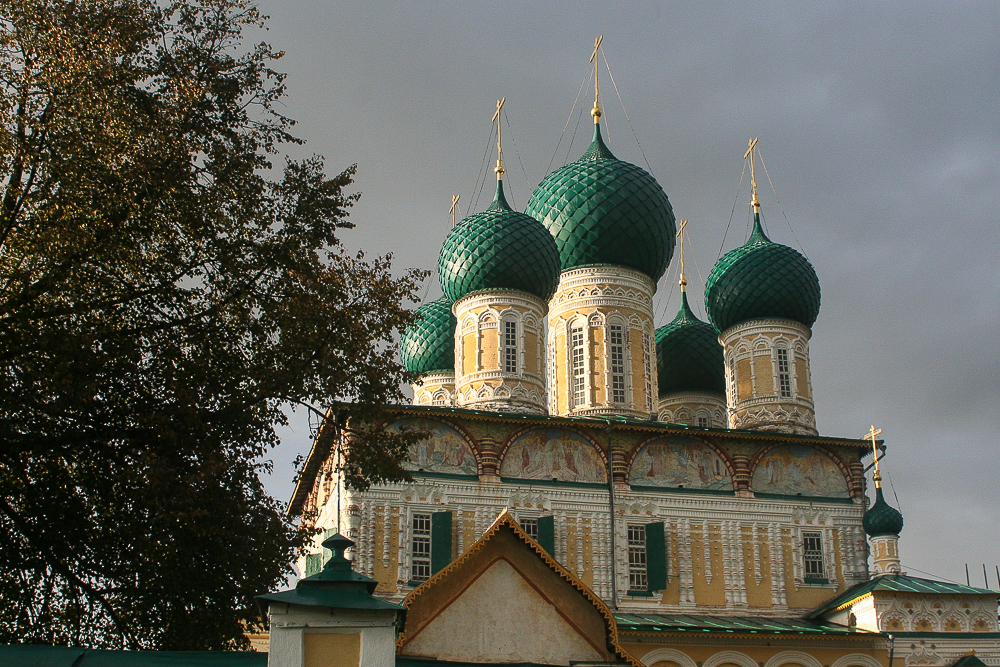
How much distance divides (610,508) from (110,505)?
1148 cm

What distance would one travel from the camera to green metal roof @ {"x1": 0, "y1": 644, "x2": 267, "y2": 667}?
766cm

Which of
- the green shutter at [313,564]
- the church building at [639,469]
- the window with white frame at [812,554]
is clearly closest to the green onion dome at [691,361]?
the church building at [639,469]

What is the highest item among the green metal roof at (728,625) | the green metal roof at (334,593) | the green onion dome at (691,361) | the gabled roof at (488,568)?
the green onion dome at (691,361)

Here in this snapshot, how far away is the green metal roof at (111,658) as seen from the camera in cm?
766

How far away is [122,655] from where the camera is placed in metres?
7.98

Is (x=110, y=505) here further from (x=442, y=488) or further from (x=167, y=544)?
(x=442, y=488)

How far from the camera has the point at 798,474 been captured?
21484 millimetres

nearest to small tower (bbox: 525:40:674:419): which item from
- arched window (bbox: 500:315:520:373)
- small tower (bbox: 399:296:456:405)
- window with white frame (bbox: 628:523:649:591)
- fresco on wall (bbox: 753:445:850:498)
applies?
arched window (bbox: 500:315:520:373)

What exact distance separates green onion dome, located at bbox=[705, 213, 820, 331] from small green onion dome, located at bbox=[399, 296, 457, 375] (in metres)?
6.12

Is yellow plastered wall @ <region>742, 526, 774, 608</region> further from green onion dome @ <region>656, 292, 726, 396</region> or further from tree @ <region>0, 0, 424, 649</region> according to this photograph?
tree @ <region>0, 0, 424, 649</region>

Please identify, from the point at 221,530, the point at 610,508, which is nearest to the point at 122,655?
the point at 221,530

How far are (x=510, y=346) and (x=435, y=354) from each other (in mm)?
4865

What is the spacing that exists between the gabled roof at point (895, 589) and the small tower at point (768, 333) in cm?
360

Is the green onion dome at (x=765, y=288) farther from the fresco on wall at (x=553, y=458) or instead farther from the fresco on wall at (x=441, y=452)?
the fresco on wall at (x=441, y=452)
